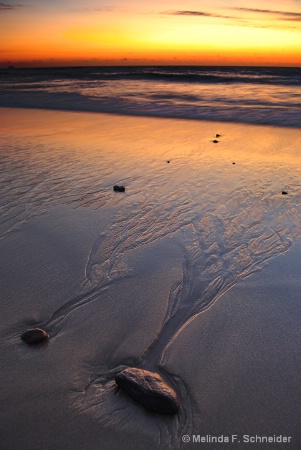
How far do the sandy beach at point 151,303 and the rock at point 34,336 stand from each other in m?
0.05

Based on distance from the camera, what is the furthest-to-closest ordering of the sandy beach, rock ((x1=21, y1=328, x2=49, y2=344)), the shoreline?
the shoreline → rock ((x1=21, y1=328, x2=49, y2=344)) → the sandy beach

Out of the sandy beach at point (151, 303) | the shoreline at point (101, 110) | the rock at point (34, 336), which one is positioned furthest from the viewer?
the shoreline at point (101, 110)

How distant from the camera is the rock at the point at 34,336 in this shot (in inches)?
92.3

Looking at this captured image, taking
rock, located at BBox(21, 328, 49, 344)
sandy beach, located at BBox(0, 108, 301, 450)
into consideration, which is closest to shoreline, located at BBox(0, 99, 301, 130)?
sandy beach, located at BBox(0, 108, 301, 450)

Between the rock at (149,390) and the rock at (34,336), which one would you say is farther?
the rock at (34,336)

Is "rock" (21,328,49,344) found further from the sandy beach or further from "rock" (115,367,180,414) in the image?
"rock" (115,367,180,414)

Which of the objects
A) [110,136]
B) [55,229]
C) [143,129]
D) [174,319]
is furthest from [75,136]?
[174,319]

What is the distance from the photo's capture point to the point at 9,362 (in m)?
2.19

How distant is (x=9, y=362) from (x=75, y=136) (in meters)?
7.26

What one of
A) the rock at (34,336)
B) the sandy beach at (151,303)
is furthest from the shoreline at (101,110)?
the rock at (34,336)

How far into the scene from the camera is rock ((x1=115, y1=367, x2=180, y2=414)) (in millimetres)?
1896

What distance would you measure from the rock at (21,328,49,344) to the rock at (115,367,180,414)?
612 millimetres

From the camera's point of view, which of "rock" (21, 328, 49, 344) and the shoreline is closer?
"rock" (21, 328, 49, 344)

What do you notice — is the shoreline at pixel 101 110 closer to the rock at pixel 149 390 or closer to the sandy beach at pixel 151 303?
the sandy beach at pixel 151 303
